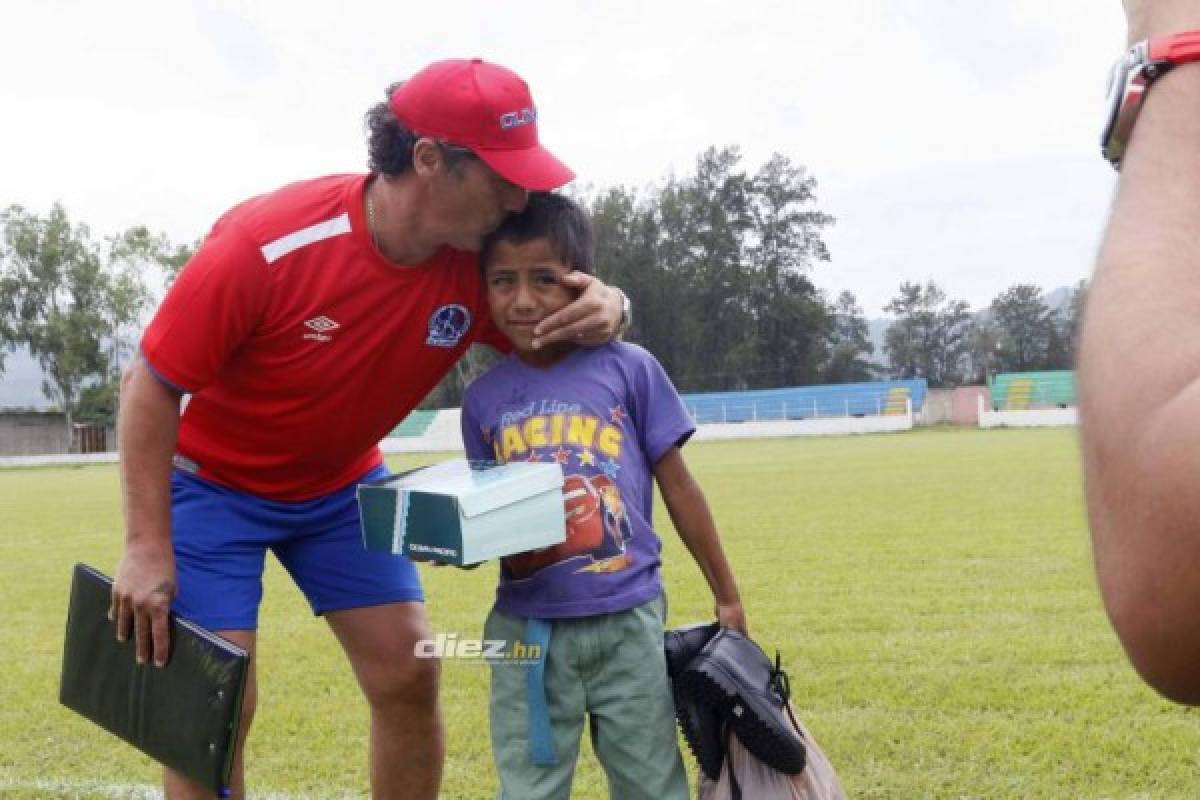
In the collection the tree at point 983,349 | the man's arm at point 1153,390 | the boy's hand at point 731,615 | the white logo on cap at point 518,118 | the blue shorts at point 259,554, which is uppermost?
the tree at point 983,349

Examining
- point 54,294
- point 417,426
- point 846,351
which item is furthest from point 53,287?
point 846,351

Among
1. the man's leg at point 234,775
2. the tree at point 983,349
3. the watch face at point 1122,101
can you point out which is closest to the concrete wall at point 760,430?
the tree at point 983,349

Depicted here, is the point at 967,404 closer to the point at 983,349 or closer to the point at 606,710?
the point at 983,349

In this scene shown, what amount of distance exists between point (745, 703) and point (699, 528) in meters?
0.45

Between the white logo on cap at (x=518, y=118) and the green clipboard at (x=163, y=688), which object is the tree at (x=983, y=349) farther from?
the green clipboard at (x=163, y=688)

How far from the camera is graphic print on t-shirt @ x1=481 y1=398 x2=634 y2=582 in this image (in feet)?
8.81

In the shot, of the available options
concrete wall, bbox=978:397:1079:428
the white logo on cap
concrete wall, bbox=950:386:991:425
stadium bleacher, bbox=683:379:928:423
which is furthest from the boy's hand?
stadium bleacher, bbox=683:379:928:423

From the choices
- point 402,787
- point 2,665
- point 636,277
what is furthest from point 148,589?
point 636,277

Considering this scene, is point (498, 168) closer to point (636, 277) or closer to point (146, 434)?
point (146, 434)

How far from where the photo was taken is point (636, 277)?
61312 mm

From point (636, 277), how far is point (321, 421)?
193 feet

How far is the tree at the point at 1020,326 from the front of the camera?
61.6 m

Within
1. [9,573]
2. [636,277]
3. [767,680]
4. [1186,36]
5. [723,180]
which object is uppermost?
[723,180]

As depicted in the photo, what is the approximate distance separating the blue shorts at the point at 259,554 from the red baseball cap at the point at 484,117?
108 cm
